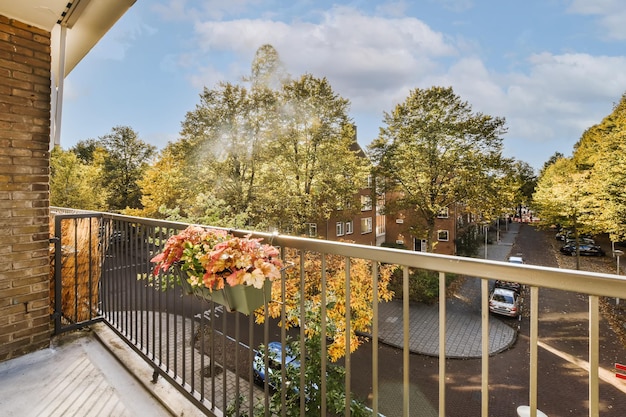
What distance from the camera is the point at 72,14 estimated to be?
2.64 metres

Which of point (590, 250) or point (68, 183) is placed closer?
point (68, 183)

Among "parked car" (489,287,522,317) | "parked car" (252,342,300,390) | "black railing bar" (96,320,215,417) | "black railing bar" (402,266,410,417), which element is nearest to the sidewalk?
"parked car" (489,287,522,317)

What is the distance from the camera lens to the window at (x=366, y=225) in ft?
80.4

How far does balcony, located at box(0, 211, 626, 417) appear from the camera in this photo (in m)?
0.89

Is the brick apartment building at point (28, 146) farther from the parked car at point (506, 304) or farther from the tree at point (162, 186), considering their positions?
the tree at point (162, 186)

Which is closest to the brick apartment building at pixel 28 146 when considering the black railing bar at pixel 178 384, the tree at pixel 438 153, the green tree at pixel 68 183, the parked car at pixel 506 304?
the black railing bar at pixel 178 384

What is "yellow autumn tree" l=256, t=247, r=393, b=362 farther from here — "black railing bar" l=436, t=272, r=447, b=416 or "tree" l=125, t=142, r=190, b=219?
"tree" l=125, t=142, r=190, b=219

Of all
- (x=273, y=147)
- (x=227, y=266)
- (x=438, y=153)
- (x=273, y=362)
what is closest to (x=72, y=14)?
(x=227, y=266)

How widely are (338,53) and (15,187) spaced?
1995cm

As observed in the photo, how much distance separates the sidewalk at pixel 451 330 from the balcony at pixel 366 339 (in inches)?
5.5

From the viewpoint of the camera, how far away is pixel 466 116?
16.9m

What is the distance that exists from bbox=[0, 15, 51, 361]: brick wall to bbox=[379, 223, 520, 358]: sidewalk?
26.1ft

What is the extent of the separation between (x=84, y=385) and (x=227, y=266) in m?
1.76

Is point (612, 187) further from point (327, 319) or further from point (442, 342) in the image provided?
point (442, 342)
